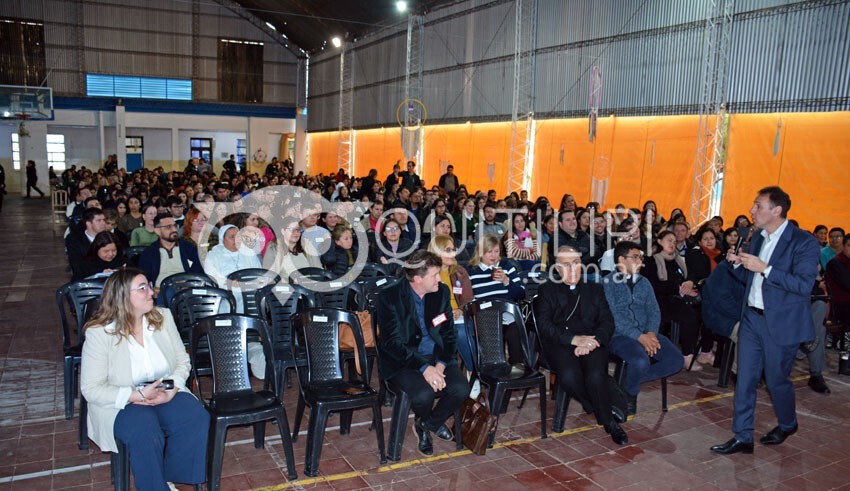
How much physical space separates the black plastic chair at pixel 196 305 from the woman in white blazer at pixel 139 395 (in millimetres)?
1058

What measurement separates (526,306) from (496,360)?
123 centimetres

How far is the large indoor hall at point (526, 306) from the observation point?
12.7ft

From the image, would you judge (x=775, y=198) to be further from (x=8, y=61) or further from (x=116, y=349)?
(x=8, y=61)

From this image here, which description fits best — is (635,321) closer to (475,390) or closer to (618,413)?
(618,413)

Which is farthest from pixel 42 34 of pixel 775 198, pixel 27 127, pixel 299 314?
pixel 775 198

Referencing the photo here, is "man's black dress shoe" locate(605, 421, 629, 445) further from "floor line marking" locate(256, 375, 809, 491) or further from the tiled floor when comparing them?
"floor line marking" locate(256, 375, 809, 491)

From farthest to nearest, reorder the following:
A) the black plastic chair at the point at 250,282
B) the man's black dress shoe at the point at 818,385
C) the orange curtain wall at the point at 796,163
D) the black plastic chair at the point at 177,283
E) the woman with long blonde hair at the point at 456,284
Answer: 1. the orange curtain wall at the point at 796,163
2. the man's black dress shoe at the point at 818,385
3. the black plastic chair at the point at 250,282
4. the black plastic chair at the point at 177,283
5. the woman with long blonde hair at the point at 456,284

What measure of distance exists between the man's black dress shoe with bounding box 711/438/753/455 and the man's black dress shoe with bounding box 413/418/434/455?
197 cm

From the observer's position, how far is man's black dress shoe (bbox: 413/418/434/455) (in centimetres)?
427

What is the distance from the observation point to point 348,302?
5.79 m

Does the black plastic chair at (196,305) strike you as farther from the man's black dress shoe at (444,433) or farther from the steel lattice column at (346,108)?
the steel lattice column at (346,108)

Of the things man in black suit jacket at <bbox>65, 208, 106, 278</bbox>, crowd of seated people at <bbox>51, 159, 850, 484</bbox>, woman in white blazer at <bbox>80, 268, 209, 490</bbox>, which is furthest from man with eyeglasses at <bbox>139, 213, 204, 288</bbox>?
woman in white blazer at <bbox>80, 268, 209, 490</bbox>

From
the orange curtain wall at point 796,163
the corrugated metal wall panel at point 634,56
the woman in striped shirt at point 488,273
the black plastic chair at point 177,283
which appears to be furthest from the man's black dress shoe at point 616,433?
the corrugated metal wall panel at point 634,56

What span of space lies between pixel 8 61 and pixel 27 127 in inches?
100.0
